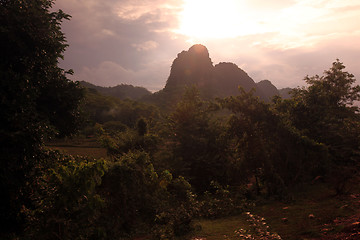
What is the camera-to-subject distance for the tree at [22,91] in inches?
239

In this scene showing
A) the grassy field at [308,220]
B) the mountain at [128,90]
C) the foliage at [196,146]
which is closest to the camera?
the grassy field at [308,220]

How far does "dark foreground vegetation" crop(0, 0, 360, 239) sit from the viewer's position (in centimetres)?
616

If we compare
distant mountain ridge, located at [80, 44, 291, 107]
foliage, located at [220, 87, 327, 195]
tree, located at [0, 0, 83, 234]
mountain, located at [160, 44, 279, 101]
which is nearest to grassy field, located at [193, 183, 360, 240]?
foliage, located at [220, 87, 327, 195]

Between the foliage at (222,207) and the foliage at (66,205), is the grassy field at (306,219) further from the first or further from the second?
the foliage at (66,205)

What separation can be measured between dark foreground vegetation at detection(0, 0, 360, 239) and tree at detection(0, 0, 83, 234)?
0.10 ft

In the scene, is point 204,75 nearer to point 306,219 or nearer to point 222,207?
point 222,207

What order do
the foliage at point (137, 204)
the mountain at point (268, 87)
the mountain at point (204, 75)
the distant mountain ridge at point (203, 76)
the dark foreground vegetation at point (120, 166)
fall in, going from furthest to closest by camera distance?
the mountain at point (268, 87)
the mountain at point (204, 75)
the distant mountain ridge at point (203, 76)
the foliage at point (137, 204)
the dark foreground vegetation at point (120, 166)

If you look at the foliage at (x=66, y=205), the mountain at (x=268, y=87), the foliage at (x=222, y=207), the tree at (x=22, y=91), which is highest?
the mountain at (x=268, y=87)

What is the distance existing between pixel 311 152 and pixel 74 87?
→ 41.2 feet

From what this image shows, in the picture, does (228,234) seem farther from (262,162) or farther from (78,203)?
(262,162)

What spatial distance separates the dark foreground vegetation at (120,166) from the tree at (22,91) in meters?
0.03

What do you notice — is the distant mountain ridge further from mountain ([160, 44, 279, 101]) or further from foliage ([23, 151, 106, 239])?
foliage ([23, 151, 106, 239])

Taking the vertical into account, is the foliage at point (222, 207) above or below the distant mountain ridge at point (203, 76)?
below

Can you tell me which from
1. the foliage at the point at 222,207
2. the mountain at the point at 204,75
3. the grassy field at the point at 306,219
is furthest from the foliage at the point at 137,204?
the mountain at the point at 204,75
